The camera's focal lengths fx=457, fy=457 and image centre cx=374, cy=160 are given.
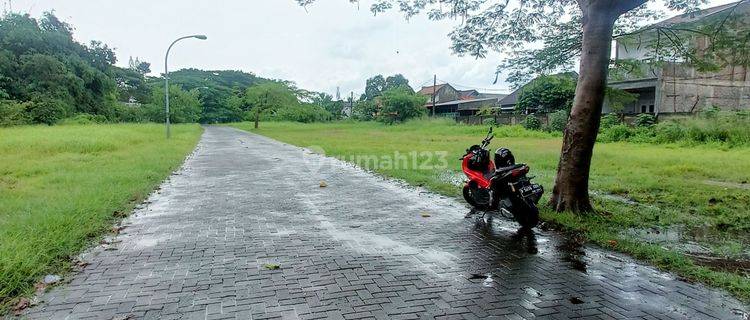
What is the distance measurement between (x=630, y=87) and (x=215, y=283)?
29823 millimetres

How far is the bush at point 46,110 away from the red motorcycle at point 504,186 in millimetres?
36391

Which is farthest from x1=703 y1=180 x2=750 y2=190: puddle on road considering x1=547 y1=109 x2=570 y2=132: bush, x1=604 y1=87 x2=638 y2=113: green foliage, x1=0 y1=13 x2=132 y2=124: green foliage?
x1=0 y1=13 x2=132 y2=124: green foliage

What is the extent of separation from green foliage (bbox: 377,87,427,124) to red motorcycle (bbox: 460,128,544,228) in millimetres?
43871

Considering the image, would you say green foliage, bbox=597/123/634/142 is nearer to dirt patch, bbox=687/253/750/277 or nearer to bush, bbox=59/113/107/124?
dirt patch, bbox=687/253/750/277

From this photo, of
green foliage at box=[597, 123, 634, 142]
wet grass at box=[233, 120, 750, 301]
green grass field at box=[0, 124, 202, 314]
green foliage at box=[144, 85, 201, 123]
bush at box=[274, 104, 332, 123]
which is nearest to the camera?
green grass field at box=[0, 124, 202, 314]

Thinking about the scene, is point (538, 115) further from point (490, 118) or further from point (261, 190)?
point (261, 190)

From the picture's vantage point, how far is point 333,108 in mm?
80062

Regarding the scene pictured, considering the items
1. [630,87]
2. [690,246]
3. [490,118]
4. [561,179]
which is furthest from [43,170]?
[490,118]

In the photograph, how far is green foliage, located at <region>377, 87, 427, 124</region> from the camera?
166ft

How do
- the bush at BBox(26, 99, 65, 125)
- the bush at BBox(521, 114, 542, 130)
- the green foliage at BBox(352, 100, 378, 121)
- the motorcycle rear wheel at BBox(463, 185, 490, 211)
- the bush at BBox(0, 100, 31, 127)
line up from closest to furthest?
the motorcycle rear wheel at BBox(463, 185, 490, 211) < the bush at BBox(0, 100, 31, 127) < the bush at BBox(521, 114, 542, 130) < the bush at BBox(26, 99, 65, 125) < the green foliage at BBox(352, 100, 378, 121)

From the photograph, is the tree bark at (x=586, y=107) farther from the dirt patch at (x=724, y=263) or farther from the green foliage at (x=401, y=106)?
the green foliage at (x=401, y=106)

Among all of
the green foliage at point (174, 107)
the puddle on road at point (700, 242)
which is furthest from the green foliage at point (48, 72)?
the puddle on road at point (700, 242)

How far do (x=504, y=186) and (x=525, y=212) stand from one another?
0.43 m

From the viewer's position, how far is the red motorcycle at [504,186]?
5.71 metres
